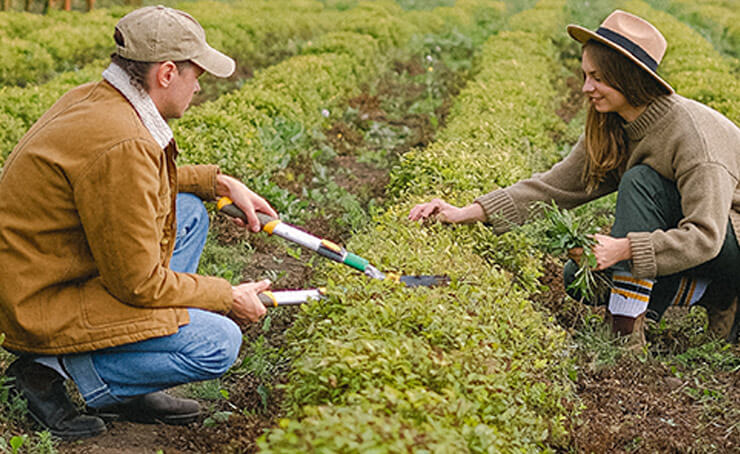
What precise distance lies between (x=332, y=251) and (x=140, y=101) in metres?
1.03

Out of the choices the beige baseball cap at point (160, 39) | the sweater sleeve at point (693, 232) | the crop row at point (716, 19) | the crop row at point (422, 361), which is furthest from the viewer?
the crop row at point (716, 19)

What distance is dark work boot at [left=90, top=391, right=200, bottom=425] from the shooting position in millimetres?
3418

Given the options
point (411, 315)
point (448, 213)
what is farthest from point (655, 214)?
point (411, 315)

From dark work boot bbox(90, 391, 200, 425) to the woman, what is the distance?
4.84 feet

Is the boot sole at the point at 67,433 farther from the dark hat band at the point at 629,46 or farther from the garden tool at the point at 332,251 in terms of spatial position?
the dark hat band at the point at 629,46

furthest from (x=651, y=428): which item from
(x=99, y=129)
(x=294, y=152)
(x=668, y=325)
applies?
(x=294, y=152)

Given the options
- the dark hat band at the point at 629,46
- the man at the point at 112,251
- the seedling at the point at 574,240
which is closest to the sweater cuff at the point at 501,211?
the seedling at the point at 574,240

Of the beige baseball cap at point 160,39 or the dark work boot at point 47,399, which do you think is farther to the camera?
the dark work boot at point 47,399

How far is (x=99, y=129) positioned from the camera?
280cm

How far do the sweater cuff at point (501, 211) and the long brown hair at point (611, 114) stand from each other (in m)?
0.41

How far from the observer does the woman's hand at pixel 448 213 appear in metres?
4.18

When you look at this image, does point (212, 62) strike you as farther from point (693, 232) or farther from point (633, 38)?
point (693, 232)

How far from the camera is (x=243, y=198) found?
12.0 feet

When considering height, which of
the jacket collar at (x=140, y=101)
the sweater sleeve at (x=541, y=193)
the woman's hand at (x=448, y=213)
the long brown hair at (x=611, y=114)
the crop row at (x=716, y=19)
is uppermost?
the jacket collar at (x=140, y=101)
